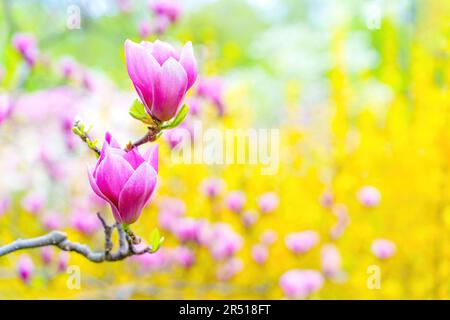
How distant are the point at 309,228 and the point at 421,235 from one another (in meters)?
0.25

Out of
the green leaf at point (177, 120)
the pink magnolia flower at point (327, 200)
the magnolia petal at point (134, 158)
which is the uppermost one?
the pink magnolia flower at point (327, 200)

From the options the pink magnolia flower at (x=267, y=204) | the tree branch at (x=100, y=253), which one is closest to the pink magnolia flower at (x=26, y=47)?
the pink magnolia flower at (x=267, y=204)

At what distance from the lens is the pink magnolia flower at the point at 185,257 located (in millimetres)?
854

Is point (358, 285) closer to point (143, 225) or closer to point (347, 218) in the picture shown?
point (347, 218)

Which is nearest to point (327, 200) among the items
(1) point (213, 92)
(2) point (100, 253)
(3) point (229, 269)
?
(3) point (229, 269)

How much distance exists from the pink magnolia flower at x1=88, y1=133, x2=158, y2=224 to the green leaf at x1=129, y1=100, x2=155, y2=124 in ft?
0.05

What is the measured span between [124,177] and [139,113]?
0.11ft

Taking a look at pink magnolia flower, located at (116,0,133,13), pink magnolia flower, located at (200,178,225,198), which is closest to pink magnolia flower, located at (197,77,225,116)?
pink magnolia flower, located at (200,178,225,198)

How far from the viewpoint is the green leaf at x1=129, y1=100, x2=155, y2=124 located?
283mm

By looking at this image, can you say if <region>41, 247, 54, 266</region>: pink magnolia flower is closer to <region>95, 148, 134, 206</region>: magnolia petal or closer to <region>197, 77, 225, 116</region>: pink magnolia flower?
<region>197, 77, 225, 116</region>: pink magnolia flower

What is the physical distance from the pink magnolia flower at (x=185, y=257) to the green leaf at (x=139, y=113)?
0.59 metres

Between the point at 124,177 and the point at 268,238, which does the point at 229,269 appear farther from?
the point at 124,177

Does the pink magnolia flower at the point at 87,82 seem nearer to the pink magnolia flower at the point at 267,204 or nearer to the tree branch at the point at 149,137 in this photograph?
the pink magnolia flower at the point at 267,204
